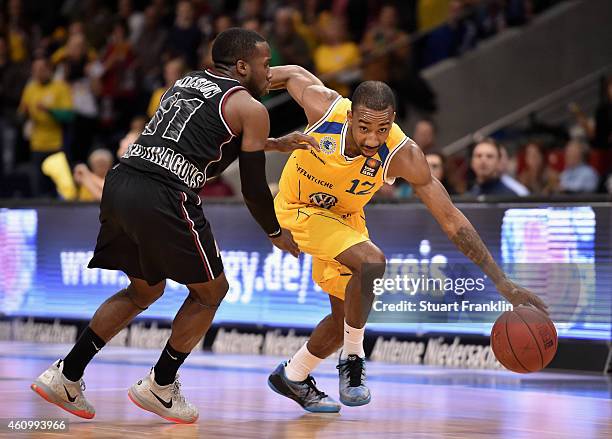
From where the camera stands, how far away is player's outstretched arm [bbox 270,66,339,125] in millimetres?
7086

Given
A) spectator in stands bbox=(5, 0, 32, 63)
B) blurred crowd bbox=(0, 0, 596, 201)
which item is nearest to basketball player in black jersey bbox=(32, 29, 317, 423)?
blurred crowd bbox=(0, 0, 596, 201)

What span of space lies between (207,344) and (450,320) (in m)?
2.79

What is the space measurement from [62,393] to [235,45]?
1.98m

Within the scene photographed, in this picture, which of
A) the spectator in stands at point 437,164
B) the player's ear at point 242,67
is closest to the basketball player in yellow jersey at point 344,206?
the player's ear at point 242,67

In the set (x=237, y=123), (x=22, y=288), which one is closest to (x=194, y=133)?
(x=237, y=123)

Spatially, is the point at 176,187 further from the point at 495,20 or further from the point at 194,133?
the point at 495,20

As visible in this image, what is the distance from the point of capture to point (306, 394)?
715cm

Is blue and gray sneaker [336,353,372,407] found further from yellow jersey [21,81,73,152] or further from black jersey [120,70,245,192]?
yellow jersey [21,81,73,152]

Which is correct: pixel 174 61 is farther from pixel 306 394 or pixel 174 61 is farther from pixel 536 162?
pixel 306 394

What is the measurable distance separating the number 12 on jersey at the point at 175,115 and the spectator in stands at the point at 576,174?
21.8 ft

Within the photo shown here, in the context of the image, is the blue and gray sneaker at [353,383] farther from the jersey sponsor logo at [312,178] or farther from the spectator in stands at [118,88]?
the spectator in stands at [118,88]

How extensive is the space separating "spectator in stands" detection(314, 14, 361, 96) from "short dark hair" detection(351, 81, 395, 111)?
7687 millimetres

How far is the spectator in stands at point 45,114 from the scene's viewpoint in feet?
51.0

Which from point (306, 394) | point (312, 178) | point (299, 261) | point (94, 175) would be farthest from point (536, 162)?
point (306, 394)
